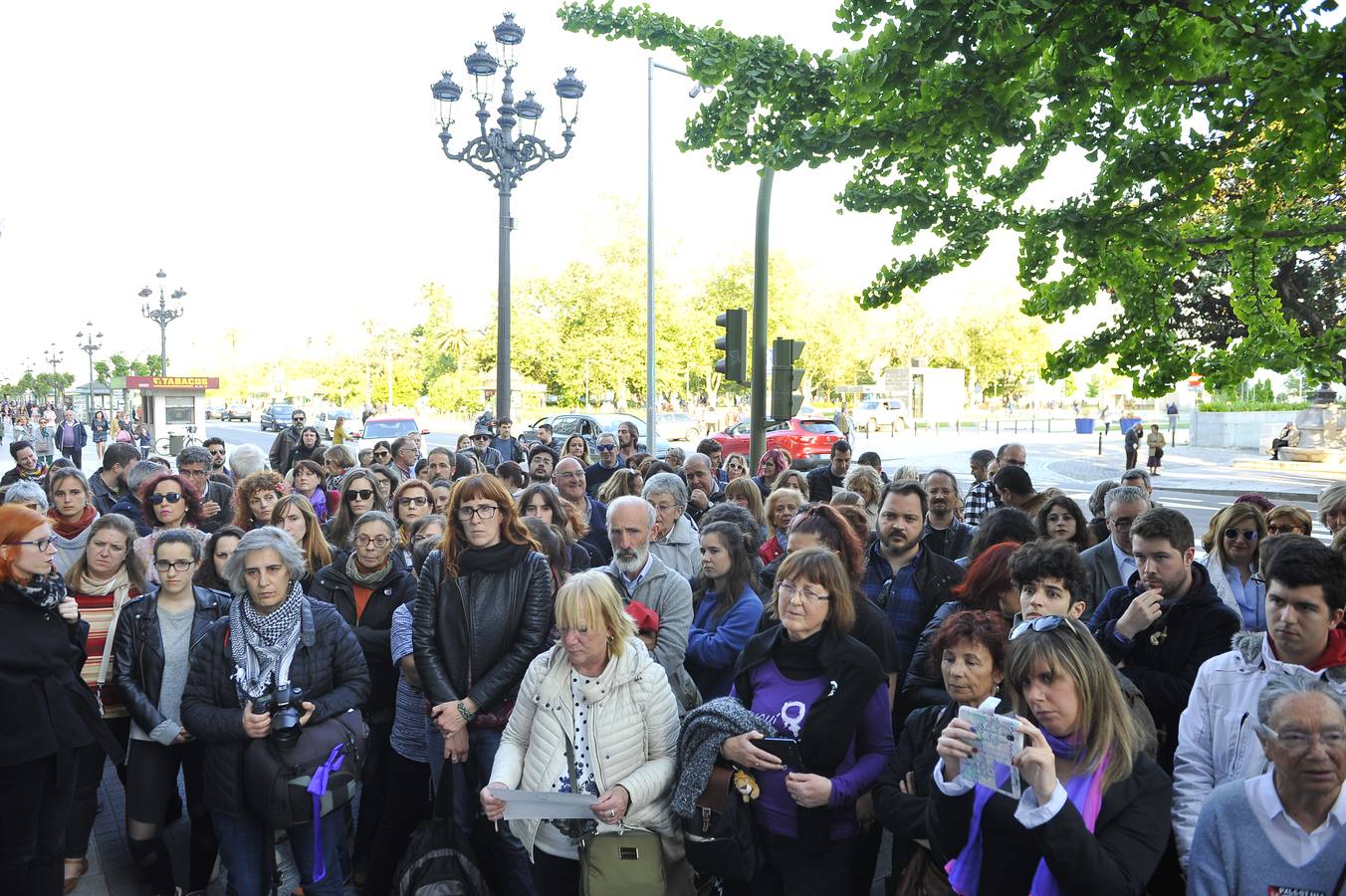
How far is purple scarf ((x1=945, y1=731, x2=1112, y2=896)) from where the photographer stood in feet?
9.54

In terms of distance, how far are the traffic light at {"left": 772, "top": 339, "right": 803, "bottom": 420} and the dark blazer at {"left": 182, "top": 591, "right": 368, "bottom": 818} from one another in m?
6.15

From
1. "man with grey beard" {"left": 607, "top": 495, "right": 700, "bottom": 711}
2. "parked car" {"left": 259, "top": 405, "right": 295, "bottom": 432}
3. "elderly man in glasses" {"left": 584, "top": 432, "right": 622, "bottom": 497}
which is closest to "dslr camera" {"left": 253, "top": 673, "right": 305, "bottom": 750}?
"man with grey beard" {"left": 607, "top": 495, "right": 700, "bottom": 711}

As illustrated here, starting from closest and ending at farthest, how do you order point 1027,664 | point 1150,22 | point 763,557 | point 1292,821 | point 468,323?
point 1292,821
point 1027,664
point 1150,22
point 763,557
point 468,323

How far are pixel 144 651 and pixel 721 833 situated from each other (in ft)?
9.70

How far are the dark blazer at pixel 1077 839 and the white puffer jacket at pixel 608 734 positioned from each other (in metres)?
1.09

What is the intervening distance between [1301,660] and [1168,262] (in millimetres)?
4372

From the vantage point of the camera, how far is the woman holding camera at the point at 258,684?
420cm

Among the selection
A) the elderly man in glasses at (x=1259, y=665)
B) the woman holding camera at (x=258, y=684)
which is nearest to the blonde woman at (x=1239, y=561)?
the elderly man in glasses at (x=1259, y=665)

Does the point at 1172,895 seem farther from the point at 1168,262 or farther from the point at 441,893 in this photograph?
the point at 1168,262

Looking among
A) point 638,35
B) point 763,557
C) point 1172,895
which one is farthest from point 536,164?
point 1172,895

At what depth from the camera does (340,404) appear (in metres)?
105

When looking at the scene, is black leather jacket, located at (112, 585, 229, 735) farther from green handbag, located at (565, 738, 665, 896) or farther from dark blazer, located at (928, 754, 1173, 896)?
dark blazer, located at (928, 754, 1173, 896)

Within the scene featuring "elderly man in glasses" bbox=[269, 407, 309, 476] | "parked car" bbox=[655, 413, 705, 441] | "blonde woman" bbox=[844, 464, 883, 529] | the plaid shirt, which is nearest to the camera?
the plaid shirt

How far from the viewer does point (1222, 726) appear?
3375mm
